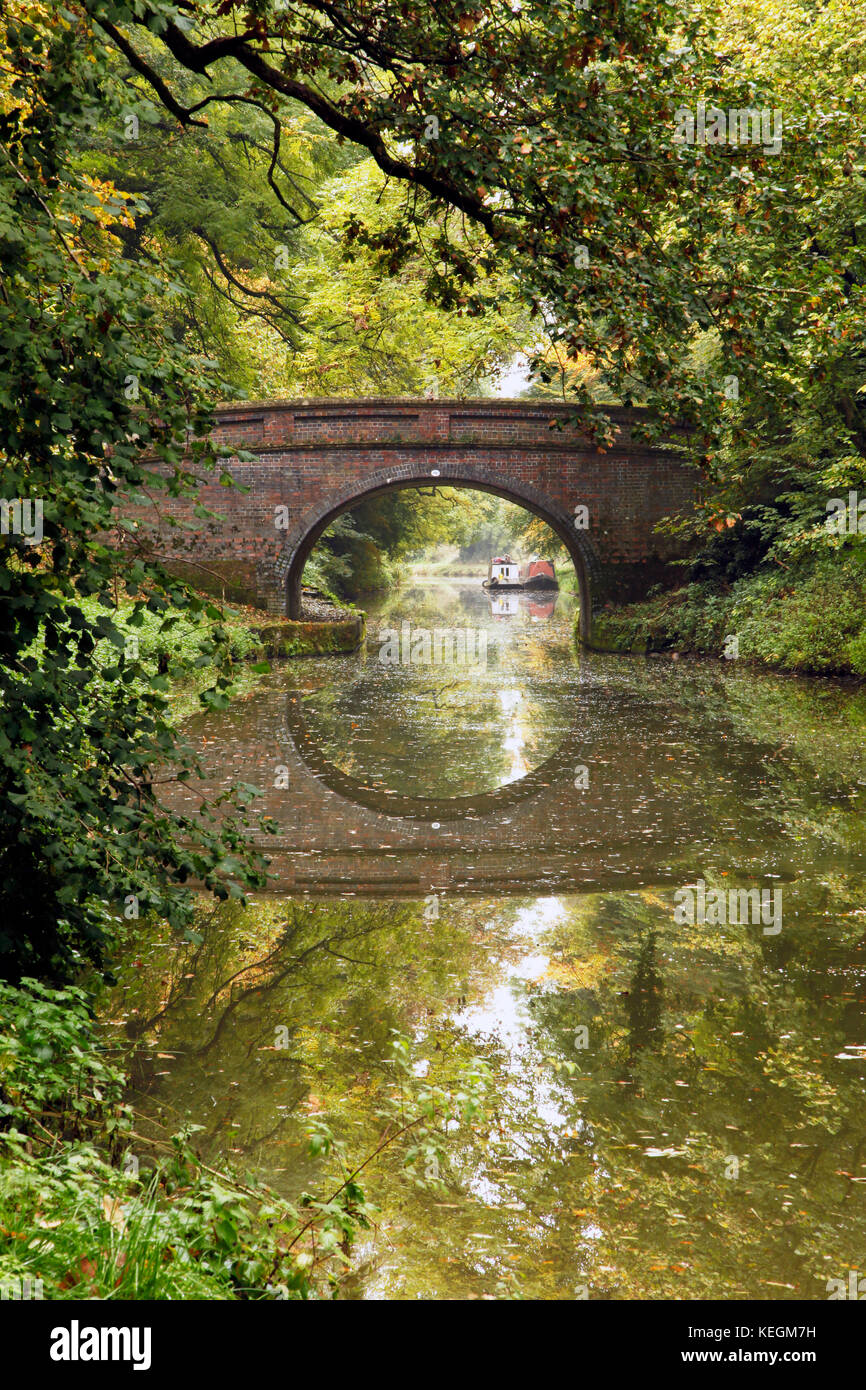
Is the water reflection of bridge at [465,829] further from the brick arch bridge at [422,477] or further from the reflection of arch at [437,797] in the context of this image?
the brick arch bridge at [422,477]

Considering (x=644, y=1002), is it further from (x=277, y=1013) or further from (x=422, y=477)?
(x=422, y=477)

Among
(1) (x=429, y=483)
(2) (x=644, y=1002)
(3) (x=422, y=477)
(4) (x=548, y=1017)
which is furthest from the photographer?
(1) (x=429, y=483)

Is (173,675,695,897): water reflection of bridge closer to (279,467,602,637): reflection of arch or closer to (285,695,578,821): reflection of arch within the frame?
(285,695,578,821): reflection of arch

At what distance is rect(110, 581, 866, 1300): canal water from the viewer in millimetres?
3205

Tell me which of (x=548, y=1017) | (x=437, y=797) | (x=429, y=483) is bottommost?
(x=548, y=1017)

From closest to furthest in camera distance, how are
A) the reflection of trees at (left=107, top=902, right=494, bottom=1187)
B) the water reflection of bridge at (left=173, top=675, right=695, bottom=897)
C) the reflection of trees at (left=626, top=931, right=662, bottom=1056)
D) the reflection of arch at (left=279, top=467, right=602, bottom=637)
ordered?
the reflection of trees at (left=107, top=902, right=494, bottom=1187) < the reflection of trees at (left=626, top=931, right=662, bottom=1056) < the water reflection of bridge at (left=173, top=675, right=695, bottom=897) < the reflection of arch at (left=279, top=467, right=602, bottom=637)

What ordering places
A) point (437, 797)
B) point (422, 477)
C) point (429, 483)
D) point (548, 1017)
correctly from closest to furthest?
point (548, 1017) → point (437, 797) → point (422, 477) → point (429, 483)

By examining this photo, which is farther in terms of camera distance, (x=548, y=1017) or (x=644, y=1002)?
(x=644, y=1002)

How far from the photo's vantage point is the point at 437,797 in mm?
9078

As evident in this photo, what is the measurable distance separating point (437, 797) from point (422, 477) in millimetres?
12161

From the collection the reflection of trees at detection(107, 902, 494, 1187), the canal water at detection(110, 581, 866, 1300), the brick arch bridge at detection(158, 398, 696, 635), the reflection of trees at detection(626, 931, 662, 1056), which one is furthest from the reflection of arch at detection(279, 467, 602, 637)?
the reflection of trees at detection(626, 931, 662, 1056)

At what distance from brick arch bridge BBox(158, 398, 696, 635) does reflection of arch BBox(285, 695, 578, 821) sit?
33.3 ft

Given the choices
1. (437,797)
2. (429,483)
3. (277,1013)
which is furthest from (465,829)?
(429,483)

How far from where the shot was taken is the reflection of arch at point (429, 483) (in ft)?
65.3
